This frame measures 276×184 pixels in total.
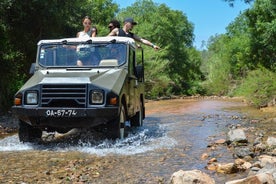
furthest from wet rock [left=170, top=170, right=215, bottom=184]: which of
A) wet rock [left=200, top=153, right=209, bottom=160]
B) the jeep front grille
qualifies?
the jeep front grille

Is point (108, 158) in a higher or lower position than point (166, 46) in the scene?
lower

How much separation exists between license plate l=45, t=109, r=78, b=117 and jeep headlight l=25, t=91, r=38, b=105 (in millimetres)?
358

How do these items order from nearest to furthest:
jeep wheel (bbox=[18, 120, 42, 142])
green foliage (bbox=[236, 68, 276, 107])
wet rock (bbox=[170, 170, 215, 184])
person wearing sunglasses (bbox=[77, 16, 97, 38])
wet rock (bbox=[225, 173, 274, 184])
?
wet rock (bbox=[225, 173, 274, 184]) → wet rock (bbox=[170, 170, 215, 184]) → jeep wheel (bbox=[18, 120, 42, 142]) → person wearing sunglasses (bbox=[77, 16, 97, 38]) → green foliage (bbox=[236, 68, 276, 107])

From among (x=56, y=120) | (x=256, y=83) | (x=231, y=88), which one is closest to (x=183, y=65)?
(x=231, y=88)

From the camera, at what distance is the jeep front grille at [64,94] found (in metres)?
7.44

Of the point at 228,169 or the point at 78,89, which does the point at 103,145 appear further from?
the point at 228,169

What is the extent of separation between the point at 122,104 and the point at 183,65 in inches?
1684

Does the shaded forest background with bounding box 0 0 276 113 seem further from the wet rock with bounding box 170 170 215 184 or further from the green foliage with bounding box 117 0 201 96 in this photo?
the wet rock with bounding box 170 170 215 184

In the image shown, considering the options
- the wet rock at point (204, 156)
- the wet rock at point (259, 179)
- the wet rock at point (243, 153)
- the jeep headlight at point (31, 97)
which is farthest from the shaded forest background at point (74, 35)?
the wet rock at point (259, 179)

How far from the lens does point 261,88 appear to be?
19.8 metres

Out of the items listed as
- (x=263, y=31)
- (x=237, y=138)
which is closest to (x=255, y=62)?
(x=263, y=31)

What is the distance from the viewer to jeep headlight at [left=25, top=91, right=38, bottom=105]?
299 inches

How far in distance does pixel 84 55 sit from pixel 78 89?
146cm

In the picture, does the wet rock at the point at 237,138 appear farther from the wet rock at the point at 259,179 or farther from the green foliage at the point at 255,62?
the green foliage at the point at 255,62
